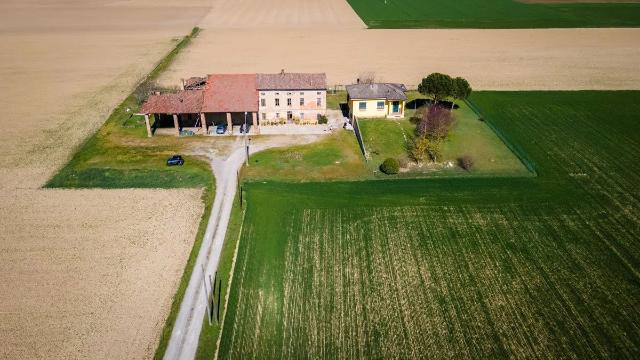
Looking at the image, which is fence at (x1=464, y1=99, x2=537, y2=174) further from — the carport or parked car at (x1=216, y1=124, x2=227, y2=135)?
the carport

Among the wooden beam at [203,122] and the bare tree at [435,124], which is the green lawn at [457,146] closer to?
the bare tree at [435,124]

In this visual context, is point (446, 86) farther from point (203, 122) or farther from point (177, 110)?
point (177, 110)

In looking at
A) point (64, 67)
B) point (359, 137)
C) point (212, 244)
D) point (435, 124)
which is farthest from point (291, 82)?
point (64, 67)

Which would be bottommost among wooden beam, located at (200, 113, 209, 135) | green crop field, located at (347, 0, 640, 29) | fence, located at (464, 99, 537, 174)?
fence, located at (464, 99, 537, 174)

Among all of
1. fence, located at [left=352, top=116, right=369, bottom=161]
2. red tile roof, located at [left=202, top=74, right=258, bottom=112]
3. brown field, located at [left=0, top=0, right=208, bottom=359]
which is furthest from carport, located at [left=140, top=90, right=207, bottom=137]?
fence, located at [left=352, top=116, right=369, bottom=161]

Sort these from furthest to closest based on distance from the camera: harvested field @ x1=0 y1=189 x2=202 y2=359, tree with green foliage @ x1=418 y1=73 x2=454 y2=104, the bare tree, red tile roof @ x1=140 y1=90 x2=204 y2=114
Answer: tree with green foliage @ x1=418 y1=73 x2=454 y2=104 < red tile roof @ x1=140 y1=90 x2=204 y2=114 < the bare tree < harvested field @ x1=0 y1=189 x2=202 y2=359

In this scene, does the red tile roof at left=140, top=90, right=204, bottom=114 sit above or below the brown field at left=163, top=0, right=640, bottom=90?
below

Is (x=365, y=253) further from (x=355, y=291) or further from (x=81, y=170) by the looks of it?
(x=81, y=170)
